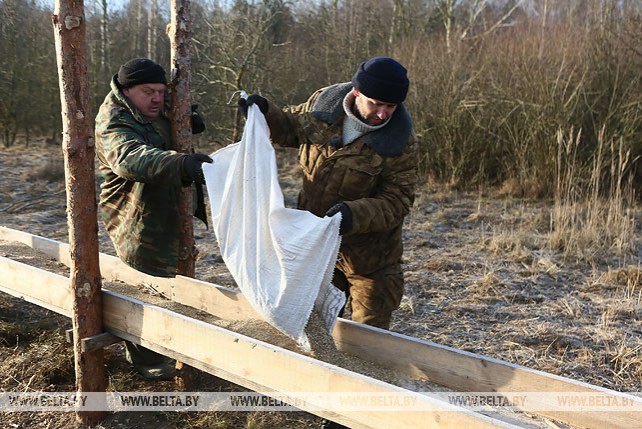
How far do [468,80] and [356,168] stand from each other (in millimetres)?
6724

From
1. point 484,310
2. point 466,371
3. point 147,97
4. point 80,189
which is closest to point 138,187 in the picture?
point 80,189

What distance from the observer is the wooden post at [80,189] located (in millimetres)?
2717

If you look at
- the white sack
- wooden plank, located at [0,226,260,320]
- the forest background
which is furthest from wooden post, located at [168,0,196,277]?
the forest background

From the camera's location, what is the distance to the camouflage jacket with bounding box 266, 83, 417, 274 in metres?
2.96

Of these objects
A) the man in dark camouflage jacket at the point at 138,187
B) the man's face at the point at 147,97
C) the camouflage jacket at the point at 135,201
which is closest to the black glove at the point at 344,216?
the man in dark camouflage jacket at the point at 138,187

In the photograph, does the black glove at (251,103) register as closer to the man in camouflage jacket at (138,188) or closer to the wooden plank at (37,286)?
the man in camouflage jacket at (138,188)

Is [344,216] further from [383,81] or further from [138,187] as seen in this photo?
[138,187]

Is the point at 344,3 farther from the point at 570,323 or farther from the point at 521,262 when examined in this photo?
the point at 570,323

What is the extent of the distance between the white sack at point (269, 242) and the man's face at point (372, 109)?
2.16ft

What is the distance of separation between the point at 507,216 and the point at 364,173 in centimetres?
538

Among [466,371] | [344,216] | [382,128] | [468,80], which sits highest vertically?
[468,80]

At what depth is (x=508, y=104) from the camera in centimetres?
883

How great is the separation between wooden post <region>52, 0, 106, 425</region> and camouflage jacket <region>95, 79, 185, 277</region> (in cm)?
12

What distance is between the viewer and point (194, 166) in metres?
2.53
